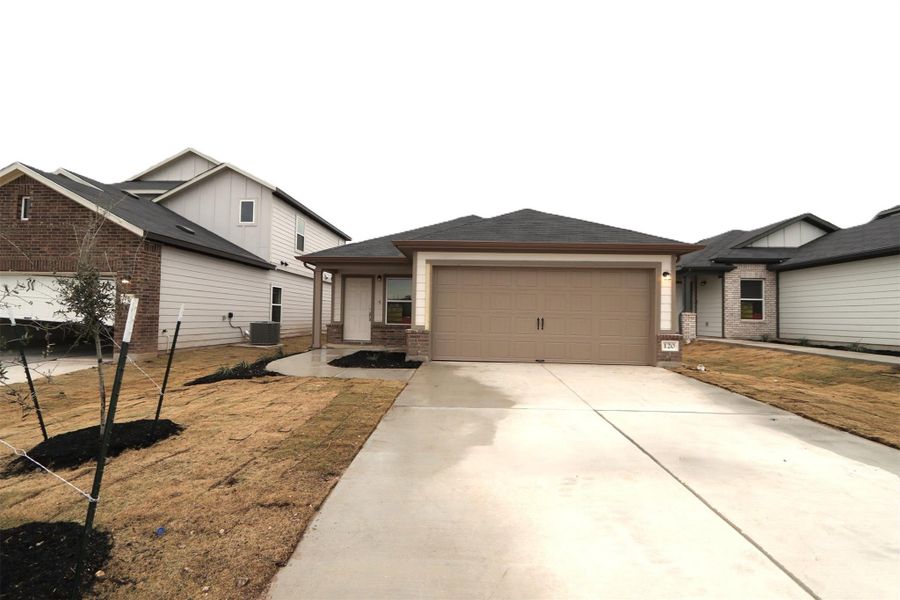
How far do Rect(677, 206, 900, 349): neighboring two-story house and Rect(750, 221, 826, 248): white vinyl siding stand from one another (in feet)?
0.11

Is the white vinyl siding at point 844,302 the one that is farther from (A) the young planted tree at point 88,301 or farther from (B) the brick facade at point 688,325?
(A) the young planted tree at point 88,301

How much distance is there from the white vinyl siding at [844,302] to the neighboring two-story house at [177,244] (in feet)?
62.6

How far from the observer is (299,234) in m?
19.1

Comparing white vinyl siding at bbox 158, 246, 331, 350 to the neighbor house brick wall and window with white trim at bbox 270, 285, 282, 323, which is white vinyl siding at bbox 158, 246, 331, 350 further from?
the neighbor house brick wall

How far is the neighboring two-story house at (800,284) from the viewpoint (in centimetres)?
1248

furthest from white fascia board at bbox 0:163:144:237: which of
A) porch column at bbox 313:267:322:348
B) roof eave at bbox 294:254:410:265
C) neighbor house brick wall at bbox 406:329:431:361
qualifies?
neighbor house brick wall at bbox 406:329:431:361

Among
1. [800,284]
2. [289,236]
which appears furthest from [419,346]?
[800,284]

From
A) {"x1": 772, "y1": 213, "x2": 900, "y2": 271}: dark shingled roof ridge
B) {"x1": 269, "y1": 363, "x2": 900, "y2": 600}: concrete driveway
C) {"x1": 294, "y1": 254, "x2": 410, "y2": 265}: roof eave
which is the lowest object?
{"x1": 269, "y1": 363, "x2": 900, "y2": 600}: concrete driveway

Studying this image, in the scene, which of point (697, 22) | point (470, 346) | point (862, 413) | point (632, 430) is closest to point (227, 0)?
point (470, 346)

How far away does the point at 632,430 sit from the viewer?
492cm

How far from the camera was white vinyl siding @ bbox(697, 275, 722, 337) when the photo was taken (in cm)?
1666

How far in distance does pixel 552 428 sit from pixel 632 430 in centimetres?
100

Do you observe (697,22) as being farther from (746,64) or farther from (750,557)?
(750,557)

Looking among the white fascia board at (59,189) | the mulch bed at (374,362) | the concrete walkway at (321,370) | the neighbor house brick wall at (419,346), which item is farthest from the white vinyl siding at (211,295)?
the neighbor house brick wall at (419,346)
